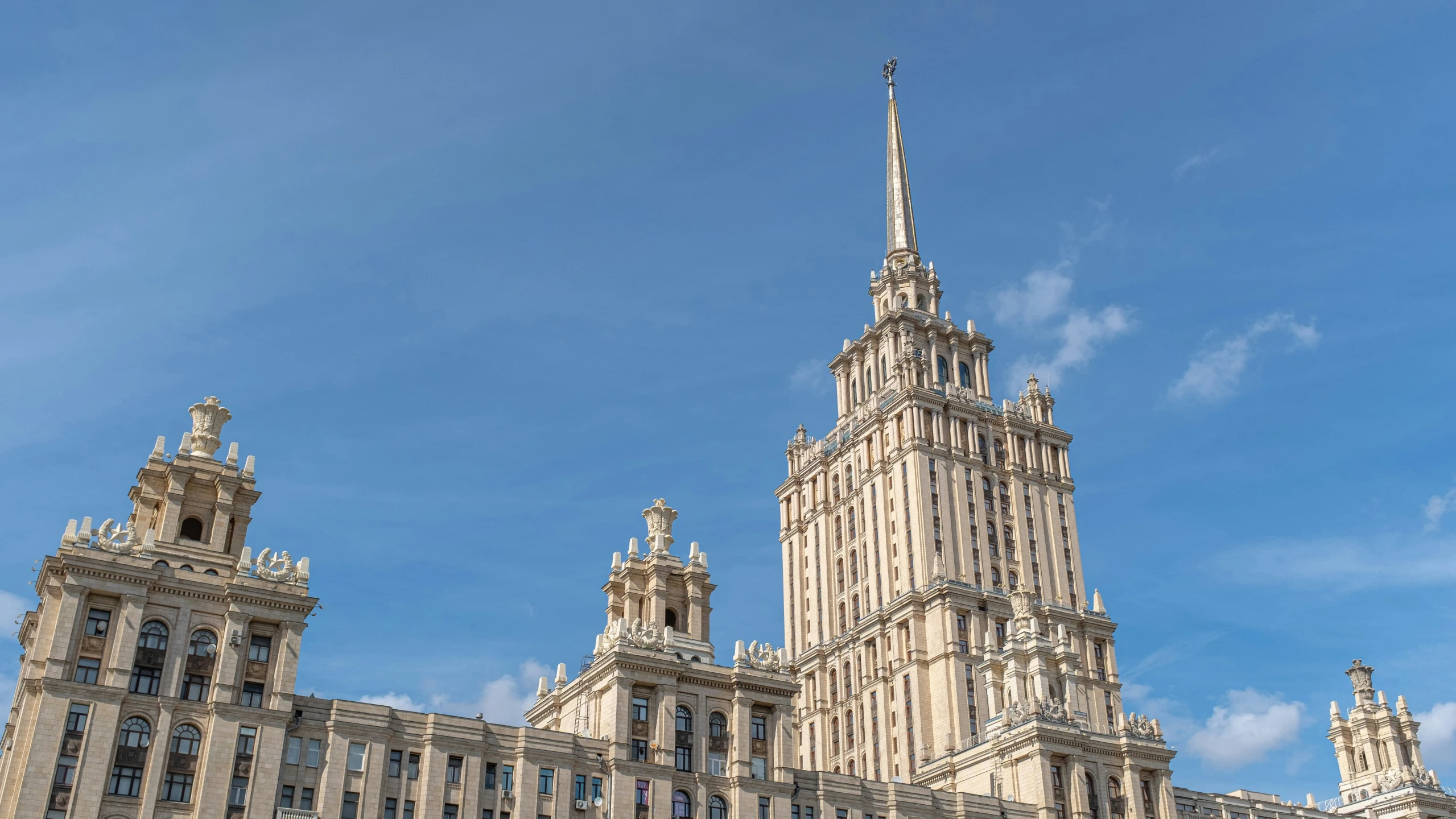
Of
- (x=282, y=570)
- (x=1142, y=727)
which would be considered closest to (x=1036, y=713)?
(x=1142, y=727)

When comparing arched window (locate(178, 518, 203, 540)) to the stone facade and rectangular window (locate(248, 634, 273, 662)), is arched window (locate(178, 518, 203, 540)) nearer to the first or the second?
the stone facade

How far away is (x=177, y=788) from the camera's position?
263ft

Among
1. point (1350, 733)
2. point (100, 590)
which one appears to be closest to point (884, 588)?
point (1350, 733)

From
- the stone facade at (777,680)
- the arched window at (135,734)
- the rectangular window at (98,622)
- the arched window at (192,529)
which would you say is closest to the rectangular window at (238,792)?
the stone facade at (777,680)

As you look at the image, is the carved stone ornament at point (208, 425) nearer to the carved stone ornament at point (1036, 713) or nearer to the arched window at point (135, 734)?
the arched window at point (135, 734)

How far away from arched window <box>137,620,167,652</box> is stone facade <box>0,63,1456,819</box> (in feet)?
0.47

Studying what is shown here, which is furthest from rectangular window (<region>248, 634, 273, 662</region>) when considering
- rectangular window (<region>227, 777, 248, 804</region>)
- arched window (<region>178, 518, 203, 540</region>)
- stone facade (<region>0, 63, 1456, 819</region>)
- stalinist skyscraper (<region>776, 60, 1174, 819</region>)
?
stalinist skyscraper (<region>776, 60, 1174, 819</region>)

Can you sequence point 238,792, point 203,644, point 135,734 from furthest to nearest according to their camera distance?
point 203,644
point 238,792
point 135,734

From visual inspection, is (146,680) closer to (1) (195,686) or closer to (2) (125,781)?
(1) (195,686)

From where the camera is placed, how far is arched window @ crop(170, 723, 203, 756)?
81438mm

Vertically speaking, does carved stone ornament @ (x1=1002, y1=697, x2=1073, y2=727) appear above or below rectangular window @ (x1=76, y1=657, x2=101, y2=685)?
above

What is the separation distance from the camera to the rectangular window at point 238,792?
80.8 m

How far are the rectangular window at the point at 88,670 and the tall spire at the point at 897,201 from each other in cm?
10728

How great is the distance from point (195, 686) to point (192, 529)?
13252 mm
